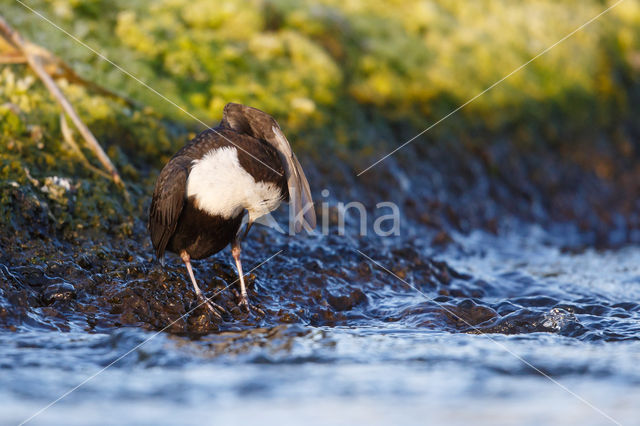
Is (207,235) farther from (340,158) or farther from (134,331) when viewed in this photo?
(340,158)

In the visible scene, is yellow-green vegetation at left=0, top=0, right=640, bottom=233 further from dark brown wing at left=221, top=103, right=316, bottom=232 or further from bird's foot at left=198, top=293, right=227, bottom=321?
dark brown wing at left=221, top=103, right=316, bottom=232

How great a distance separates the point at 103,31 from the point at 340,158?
9.69ft

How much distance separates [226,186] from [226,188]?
0.04ft

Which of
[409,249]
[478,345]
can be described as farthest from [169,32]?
[478,345]

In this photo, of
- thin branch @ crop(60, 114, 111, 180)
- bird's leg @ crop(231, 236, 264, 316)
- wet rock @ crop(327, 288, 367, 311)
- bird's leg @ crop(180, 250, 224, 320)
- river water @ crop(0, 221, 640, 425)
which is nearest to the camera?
river water @ crop(0, 221, 640, 425)

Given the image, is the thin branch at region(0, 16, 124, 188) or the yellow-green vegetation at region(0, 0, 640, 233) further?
the yellow-green vegetation at region(0, 0, 640, 233)

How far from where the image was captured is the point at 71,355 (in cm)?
425

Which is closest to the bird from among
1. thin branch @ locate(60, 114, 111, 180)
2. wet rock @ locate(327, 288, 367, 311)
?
wet rock @ locate(327, 288, 367, 311)

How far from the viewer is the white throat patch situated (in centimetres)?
462

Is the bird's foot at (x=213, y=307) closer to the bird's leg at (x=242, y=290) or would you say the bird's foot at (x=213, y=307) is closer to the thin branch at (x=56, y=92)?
the bird's leg at (x=242, y=290)

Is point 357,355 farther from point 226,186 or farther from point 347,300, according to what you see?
point 226,186

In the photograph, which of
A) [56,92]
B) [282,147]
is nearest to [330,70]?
[56,92]

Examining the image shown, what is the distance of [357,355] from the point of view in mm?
4488

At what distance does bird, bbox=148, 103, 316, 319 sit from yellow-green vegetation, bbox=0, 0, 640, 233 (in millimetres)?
1288
